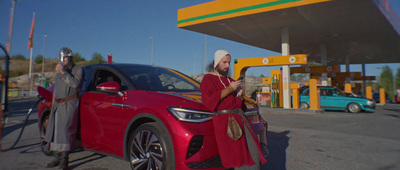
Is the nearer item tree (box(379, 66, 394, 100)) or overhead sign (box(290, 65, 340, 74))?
overhead sign (box(290, 65, 340, 74))

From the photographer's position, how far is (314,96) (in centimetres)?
1546

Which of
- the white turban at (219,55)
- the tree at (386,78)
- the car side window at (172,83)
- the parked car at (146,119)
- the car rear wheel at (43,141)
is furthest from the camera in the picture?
the tree at (386,78)

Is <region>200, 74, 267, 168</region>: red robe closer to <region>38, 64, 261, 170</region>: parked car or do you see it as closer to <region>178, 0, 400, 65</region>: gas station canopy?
<region>38, 64, 261, 170</region>: parked car

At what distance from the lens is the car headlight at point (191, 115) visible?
2.63 metres

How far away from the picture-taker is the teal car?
15.2 meters

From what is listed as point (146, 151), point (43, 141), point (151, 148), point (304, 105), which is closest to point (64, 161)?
point (43, 141)

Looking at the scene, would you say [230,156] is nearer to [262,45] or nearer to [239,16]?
[239,16]

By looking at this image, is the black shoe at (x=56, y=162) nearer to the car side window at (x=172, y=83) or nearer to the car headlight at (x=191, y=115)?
the car side window at (x=172, y=83)

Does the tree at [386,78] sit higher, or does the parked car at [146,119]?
the tree at [386,78]

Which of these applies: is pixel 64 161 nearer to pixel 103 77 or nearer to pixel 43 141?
pixel 43 141

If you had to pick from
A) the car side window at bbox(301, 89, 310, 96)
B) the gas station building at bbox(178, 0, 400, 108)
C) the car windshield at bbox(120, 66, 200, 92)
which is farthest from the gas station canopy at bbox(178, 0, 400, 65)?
the car windshield at bbox(120, 66, 200, 92)

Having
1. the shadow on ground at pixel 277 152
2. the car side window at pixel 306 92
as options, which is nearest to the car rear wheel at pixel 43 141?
the shadow on ground at pixel 277 152

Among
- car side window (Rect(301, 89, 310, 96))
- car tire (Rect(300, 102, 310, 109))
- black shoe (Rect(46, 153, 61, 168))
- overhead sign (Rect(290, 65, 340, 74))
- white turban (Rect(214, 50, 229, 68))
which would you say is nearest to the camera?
white turban (Rect(214, 50, 229, 68))

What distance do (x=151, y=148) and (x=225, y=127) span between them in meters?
1.00
